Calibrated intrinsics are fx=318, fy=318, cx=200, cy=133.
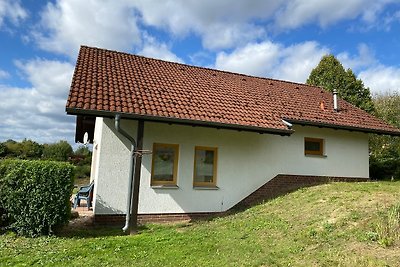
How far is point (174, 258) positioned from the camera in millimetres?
6223

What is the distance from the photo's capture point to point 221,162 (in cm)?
1145

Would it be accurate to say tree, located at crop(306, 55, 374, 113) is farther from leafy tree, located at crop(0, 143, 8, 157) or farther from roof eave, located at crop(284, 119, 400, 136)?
leafy tree, located at crop(0, 143, 8, 157)

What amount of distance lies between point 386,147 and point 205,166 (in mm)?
15287

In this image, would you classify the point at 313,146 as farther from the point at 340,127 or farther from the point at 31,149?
the point at 31,149

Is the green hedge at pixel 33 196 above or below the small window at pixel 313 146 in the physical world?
below

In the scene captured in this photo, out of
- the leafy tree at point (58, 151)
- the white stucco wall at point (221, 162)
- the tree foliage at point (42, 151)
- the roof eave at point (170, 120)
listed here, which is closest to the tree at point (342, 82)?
the white stucco wall at point (221, 162)

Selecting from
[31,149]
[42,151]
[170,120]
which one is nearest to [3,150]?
[31,149]

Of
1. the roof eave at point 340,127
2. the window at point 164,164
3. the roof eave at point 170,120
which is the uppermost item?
the roof eave at point 340,127

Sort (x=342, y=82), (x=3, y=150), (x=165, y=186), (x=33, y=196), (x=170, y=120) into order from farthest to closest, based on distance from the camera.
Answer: (x=3, y=150), (x=342, y=82), (x=165, y=186), (x=170, y=120), (x=33, y=196)

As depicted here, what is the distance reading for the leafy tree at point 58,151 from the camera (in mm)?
29844

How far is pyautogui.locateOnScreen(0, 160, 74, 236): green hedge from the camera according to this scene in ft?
25.6

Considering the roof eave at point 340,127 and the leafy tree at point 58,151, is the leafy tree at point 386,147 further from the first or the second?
the leafy tree at point 58,151

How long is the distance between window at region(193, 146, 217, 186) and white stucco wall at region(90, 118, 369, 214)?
204mm

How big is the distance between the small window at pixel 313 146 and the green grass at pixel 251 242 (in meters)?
4.11
